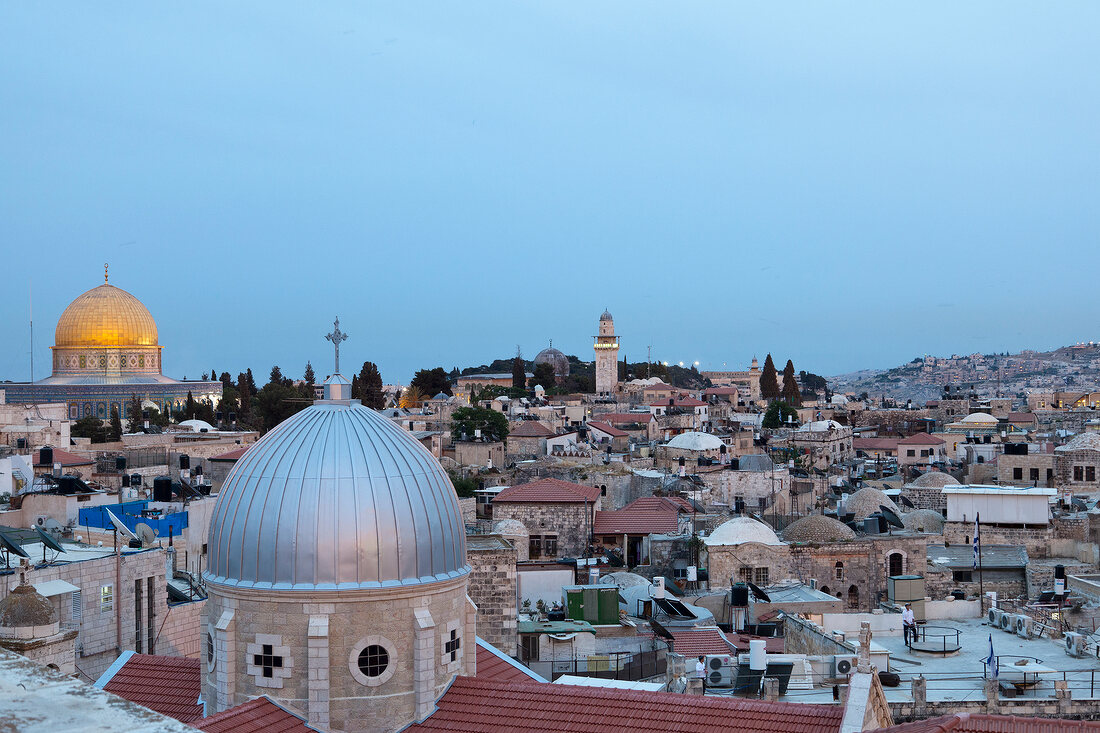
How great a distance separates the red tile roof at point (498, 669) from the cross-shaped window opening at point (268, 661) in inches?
96.6

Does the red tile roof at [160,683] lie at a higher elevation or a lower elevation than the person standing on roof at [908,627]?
higher

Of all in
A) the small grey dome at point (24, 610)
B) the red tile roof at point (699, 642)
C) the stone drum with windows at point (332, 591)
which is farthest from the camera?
the red tile roof at point (699, 642)

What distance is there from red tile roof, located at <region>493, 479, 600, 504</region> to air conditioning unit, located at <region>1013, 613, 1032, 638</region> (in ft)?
48.8

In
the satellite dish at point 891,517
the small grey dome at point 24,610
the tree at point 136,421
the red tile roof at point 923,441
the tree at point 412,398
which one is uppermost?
the tree at point 412,398

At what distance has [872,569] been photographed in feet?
93.7

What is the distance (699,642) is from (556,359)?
11599 centimetres

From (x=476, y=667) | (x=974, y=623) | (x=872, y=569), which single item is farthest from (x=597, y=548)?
(x=476, y=667)

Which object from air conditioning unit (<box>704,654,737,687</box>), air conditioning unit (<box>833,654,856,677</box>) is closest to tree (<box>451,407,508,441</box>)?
air conditioning unit (<box>833,654,856,677</box>)

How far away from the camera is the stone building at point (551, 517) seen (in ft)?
106

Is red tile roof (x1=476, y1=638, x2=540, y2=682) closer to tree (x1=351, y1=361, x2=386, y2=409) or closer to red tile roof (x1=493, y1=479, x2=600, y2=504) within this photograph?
red tile roof (x1=493, y1=479, x2=600, y2=504)

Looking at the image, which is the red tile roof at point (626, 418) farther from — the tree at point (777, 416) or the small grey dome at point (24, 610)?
the small grey dome at point (24, 610)

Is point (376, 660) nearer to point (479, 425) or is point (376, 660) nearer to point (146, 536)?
point (146, 536)

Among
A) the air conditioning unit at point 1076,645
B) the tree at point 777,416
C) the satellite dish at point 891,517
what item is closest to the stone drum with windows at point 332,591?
the air conditioning unit at point 1076,645

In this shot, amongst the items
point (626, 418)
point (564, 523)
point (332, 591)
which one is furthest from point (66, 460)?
point (626, 418)
